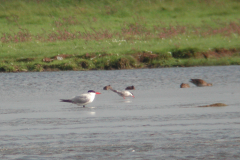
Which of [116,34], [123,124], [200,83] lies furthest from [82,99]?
[116,34]

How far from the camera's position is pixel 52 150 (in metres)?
7.91

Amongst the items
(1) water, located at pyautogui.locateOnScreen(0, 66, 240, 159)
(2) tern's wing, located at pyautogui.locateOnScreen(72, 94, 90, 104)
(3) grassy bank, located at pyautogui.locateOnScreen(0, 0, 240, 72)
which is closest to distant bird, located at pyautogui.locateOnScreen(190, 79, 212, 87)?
(1) water, located at pyautogui.locateOnScreen(0, 66, 240, 159)

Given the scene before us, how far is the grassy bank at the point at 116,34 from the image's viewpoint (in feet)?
93.7

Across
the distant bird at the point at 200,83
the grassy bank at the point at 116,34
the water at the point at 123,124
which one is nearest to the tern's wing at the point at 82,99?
the water at the point at 123,124

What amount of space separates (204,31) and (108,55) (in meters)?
11.4

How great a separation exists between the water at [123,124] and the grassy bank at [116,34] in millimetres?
8566

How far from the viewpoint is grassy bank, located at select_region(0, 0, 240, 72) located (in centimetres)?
2856

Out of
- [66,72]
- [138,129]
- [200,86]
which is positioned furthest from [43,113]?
[66,72]

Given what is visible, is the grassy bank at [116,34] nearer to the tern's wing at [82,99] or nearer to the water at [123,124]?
the water at [123,124]

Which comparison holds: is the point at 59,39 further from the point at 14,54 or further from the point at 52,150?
the point at 52,150

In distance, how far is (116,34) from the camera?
35781 millimetres

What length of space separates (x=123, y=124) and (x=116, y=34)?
25.8 metres

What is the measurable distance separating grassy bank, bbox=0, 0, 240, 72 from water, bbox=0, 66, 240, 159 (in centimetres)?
857

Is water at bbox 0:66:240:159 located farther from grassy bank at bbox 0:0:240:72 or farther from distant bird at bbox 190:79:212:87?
grassy bank at bbox 0:0:240:72
